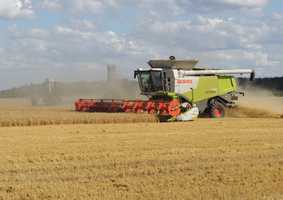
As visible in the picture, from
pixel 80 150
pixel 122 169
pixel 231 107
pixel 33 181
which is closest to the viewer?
pixel 33 181

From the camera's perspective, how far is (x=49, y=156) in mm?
12906

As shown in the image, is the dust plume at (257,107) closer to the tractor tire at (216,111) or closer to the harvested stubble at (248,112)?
the harvested stubble at (248,112)

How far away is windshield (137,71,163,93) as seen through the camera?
28141 millimetres

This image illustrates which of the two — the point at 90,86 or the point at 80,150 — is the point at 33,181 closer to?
the point at 80,150

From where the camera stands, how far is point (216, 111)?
29.0 meters

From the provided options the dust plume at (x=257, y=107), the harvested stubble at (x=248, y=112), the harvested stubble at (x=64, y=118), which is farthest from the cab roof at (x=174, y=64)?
the harvested stubble at (x=64, y=118)

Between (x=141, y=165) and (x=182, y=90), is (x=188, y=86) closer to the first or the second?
(x=182, y=90)

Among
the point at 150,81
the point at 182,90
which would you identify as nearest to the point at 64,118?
the point at 150,81

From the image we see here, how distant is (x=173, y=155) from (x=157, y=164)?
135 cm

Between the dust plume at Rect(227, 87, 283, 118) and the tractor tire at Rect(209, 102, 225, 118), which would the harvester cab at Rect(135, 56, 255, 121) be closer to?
the tractor tire at Rect(209, 102, 225, 118)

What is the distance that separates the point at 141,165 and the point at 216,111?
17530 mm

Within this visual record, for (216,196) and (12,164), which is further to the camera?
(12,164)

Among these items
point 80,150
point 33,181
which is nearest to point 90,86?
point 80,150

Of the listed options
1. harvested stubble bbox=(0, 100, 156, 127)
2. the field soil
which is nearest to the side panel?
harvested stubble bbox=(0, 100, 156, 127)
